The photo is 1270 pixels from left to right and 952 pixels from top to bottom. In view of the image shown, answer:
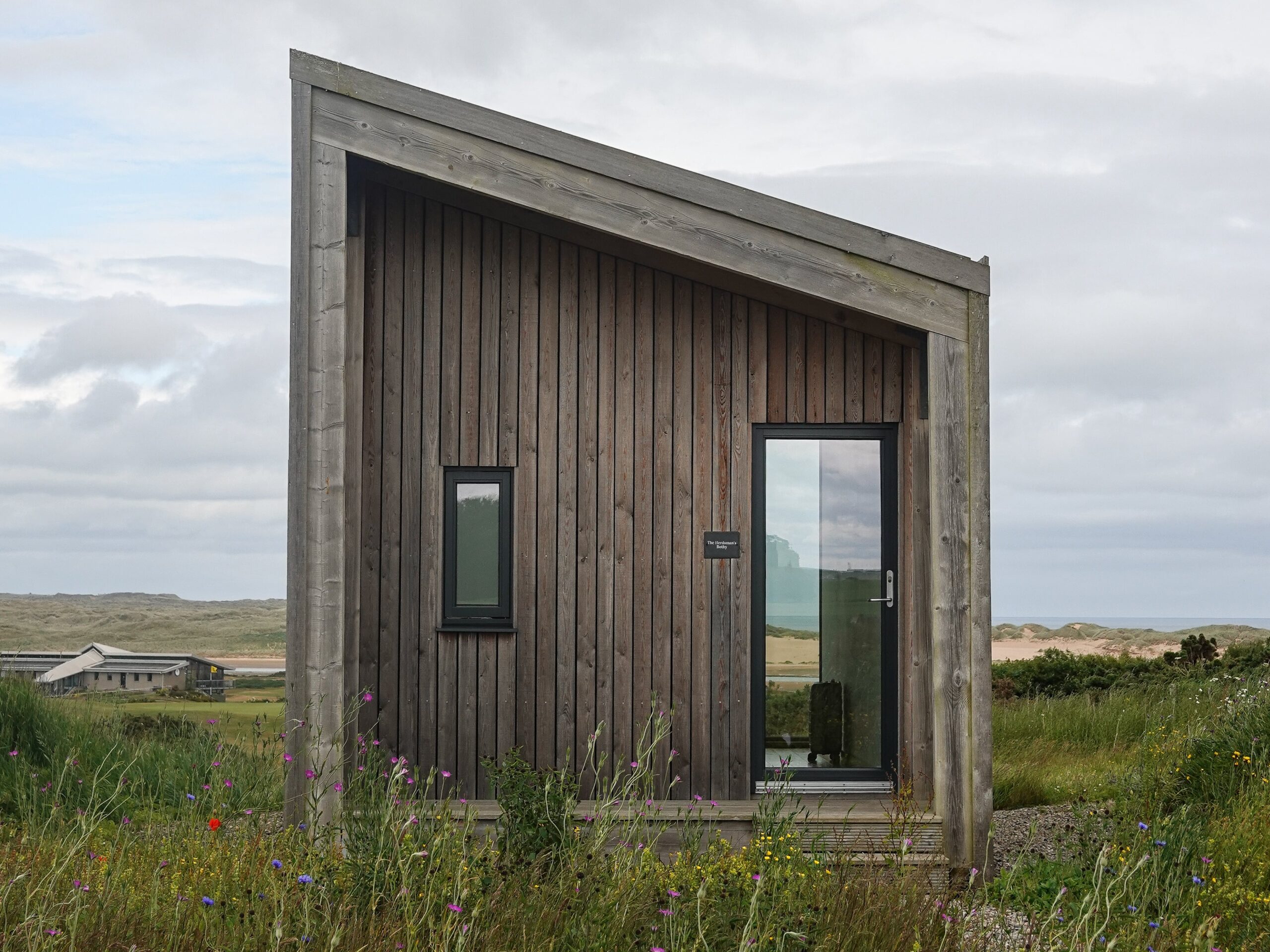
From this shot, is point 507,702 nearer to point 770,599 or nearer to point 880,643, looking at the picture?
point 770,599

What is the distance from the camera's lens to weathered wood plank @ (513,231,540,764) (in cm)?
642

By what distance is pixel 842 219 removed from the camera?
5.90m

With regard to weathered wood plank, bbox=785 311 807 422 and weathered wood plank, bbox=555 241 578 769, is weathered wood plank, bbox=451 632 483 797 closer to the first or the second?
weathered wood plank, bbox=555 241 578 769

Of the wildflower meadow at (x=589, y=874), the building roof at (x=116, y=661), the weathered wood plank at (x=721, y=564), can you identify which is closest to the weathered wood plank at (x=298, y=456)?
the wildflower meadow at (x=589, y=874)

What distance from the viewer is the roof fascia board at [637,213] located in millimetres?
5762

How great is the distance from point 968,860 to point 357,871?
137 inches

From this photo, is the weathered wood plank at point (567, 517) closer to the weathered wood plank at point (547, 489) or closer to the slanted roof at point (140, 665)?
the weathered wood plank at point (547, 489)

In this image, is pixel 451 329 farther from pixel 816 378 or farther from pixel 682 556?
pixel 816 378

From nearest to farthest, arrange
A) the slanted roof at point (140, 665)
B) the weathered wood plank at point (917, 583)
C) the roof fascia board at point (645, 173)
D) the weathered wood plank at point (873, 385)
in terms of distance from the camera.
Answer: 1. the roof fascia board at point (645, 173)
2. the weathered wood plank at point (917, 583)
3. the weathered wood plank at point (873, 385)
4. the slanted roof at point (140, 665)

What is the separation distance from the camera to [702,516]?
6.49 meters

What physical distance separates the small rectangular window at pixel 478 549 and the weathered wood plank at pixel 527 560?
0.06 m

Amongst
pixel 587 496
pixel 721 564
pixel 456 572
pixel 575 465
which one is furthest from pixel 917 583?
pixel 456 572

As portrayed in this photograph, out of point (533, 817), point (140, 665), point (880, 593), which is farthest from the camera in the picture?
point (140, 665)

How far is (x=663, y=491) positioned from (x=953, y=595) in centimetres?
172
